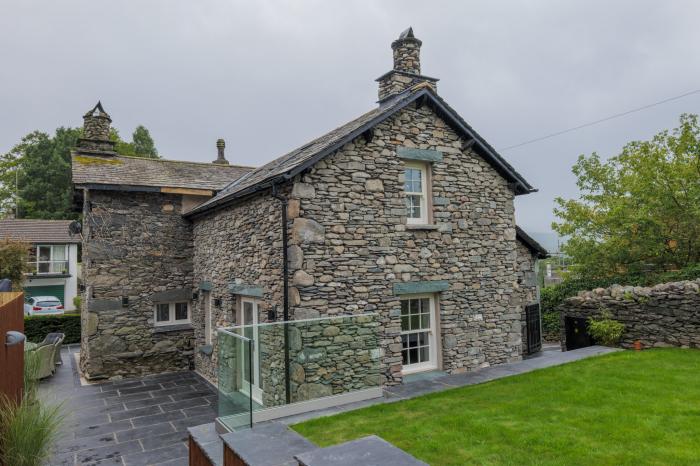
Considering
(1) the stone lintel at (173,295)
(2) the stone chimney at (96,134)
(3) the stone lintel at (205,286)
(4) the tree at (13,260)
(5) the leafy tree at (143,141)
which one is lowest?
(1) the stone lintel at (173,295)

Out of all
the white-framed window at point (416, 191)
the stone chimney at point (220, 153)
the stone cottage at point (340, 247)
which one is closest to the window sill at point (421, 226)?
the stone cottage at point (340, 247)

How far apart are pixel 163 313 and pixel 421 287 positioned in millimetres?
8621

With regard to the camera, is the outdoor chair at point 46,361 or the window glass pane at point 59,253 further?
the window glass pane at point 59,253

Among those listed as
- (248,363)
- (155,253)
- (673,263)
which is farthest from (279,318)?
(673,263)

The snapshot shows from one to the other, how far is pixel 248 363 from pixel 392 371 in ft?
11.4

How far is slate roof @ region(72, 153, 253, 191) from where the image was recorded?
12.6 m

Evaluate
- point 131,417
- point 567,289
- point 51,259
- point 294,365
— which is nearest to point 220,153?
point 131,417

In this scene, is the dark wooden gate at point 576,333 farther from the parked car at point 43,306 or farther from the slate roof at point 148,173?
the parked car at point 43,306

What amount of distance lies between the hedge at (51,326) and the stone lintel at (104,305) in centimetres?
825

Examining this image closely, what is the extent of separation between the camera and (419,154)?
9.41 meters

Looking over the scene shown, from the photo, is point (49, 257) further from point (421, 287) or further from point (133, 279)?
point (421, 287)

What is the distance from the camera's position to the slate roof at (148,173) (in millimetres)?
12594

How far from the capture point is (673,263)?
16.4 meters

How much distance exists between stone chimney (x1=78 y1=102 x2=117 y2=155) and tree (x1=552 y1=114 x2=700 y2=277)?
62.3ft
